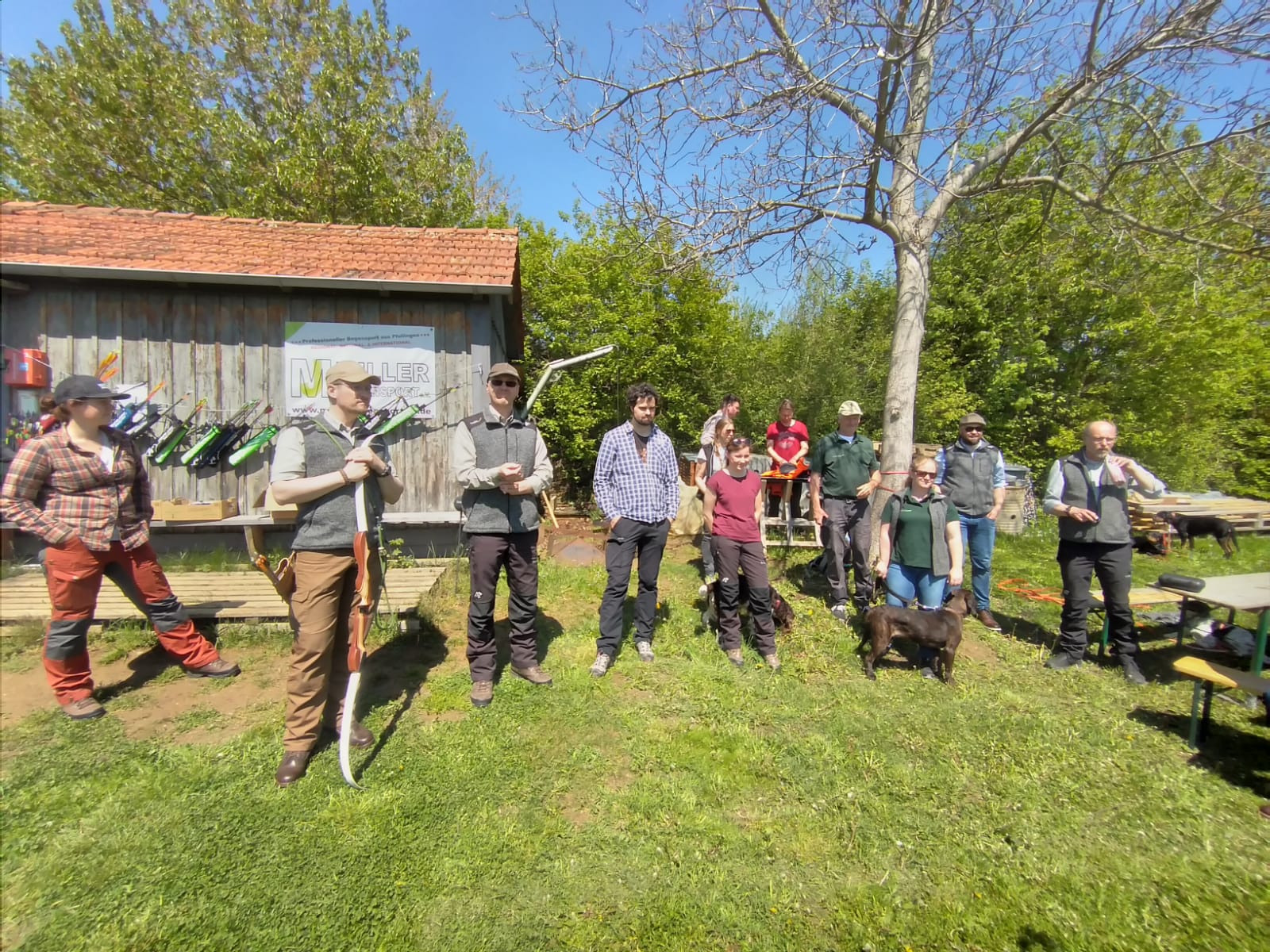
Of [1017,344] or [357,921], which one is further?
[1017,344]

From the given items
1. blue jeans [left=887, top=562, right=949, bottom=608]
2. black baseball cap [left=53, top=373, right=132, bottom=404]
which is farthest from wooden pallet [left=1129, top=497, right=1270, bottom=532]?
black baseball cap [left=53, top=373, right=132, bottom=404]

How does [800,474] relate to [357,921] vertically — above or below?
above

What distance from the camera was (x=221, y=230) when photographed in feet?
21.1

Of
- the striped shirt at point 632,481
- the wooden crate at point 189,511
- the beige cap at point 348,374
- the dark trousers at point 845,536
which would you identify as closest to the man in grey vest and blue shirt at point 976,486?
the dark trousers at point 845,536

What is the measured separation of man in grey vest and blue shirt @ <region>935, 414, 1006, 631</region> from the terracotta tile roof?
15.9 ft

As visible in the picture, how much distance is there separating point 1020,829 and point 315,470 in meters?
A: 3.89

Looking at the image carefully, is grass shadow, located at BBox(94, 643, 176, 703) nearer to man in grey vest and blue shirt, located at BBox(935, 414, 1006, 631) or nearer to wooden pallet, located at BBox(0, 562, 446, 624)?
wooden pallet, located at BBox(0, 562, 446, 624)

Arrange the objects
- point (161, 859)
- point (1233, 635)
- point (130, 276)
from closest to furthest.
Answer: point (161, 859)
point (1233, 635)
point (130, 276)

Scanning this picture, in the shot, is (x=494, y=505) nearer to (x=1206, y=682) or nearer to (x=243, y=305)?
(x=1206, y=682)

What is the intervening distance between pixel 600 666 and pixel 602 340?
294 inches

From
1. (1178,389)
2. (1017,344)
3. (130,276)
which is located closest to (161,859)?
(130,276)

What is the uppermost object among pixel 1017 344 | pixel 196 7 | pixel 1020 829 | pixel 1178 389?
pixel 196 7

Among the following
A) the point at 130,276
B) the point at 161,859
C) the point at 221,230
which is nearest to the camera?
the point at 161,859

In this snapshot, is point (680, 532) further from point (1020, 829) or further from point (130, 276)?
point (130, 276)
